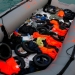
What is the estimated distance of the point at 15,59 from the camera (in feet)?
9.52

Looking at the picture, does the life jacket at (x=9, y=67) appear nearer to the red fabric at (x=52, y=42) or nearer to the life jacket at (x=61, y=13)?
the red fabric at (x=52, y=42)

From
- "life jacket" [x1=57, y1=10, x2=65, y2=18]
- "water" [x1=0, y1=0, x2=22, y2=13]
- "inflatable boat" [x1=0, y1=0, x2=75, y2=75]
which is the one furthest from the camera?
"water" [x1=0, y1=0, x2=22, y2=13]

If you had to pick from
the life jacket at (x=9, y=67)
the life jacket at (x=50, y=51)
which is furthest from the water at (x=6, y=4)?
the life jacket at (x=9, y=67)

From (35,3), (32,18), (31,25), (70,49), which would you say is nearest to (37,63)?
(70,49)

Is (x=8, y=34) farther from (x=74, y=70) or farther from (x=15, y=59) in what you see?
(x=74, y=70)

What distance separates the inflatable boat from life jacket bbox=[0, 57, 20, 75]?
1.21 ft

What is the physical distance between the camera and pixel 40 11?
457cm

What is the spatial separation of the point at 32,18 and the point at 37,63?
65.4 inches

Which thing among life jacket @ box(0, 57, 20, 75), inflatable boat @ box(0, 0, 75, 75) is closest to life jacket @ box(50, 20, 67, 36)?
inflatable boat @ box(0, 0, 75, 75)

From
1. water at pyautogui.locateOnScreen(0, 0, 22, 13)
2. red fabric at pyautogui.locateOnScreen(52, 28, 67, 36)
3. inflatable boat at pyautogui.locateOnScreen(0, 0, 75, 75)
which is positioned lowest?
water at pyautogui.locateOnScreen(0, 0, 22, 13)

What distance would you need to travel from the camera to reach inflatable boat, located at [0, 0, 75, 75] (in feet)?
8.14

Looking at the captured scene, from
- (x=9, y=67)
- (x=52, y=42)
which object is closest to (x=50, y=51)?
(x=52, y=42)

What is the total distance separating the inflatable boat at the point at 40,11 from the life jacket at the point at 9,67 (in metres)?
0.37

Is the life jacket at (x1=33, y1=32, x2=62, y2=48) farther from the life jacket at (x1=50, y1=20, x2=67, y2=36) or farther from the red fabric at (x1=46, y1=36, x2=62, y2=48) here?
the life jacket at (x1=50, y1=20, x2=67, y2=36)
